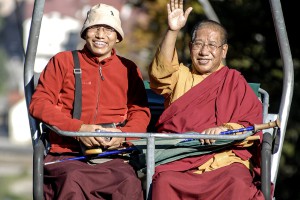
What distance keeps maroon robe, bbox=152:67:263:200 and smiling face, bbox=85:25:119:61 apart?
580 mm

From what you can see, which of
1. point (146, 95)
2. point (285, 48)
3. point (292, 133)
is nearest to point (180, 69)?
point (146, 95)

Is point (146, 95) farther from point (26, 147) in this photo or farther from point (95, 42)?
point (26, 147)

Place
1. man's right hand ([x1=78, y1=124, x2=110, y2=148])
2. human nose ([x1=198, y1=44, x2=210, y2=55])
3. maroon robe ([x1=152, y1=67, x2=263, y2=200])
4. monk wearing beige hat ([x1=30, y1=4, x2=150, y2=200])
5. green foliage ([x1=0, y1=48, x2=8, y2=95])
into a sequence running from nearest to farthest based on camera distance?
maroon robe ([x1=152, y1=67, x2=263, y2=200])
monk wearing beige hat ([x1=30, y1=4, x2=150, y2=200])
man's right hand ([x1=78, y1=124, x2=110, y2=148])
human nose ([x1=198, y1=44, x2=210, y2=55])
green foliage ([x1=0, y1=48, x2=8, y2=95])

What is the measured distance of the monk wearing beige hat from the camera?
21.1 feet

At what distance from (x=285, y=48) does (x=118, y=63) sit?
3.63ft

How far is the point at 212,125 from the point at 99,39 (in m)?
0.92

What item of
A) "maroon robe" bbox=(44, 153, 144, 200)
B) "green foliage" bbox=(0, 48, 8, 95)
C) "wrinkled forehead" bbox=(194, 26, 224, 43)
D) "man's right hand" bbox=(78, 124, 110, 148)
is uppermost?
"wrinkled forehead" bbox=(194, 26, 224, 43)

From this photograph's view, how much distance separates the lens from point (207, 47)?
6789 millimetres

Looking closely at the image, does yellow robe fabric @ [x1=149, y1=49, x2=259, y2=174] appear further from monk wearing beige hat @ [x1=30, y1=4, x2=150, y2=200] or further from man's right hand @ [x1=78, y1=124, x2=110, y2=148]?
man's right hand @ [x1=78, y1=124, x2=110, y2=148]

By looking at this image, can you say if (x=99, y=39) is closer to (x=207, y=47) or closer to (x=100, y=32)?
(x=100, y=32)

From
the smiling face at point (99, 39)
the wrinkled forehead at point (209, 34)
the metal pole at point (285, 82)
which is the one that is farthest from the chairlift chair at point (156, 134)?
the wrinkled forehead at point (209, 34)

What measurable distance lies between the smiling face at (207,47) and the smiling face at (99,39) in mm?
Answer: 533

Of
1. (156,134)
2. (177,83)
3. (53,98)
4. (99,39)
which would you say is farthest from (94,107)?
(156,134)

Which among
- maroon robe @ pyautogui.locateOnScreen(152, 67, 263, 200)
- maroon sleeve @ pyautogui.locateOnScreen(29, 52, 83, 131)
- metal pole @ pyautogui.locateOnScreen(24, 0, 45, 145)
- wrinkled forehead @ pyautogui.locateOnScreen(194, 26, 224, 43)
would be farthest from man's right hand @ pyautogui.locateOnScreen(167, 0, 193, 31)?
metal pole @ pyautogui.locateOnScreen(24, 0, 45, 145)
